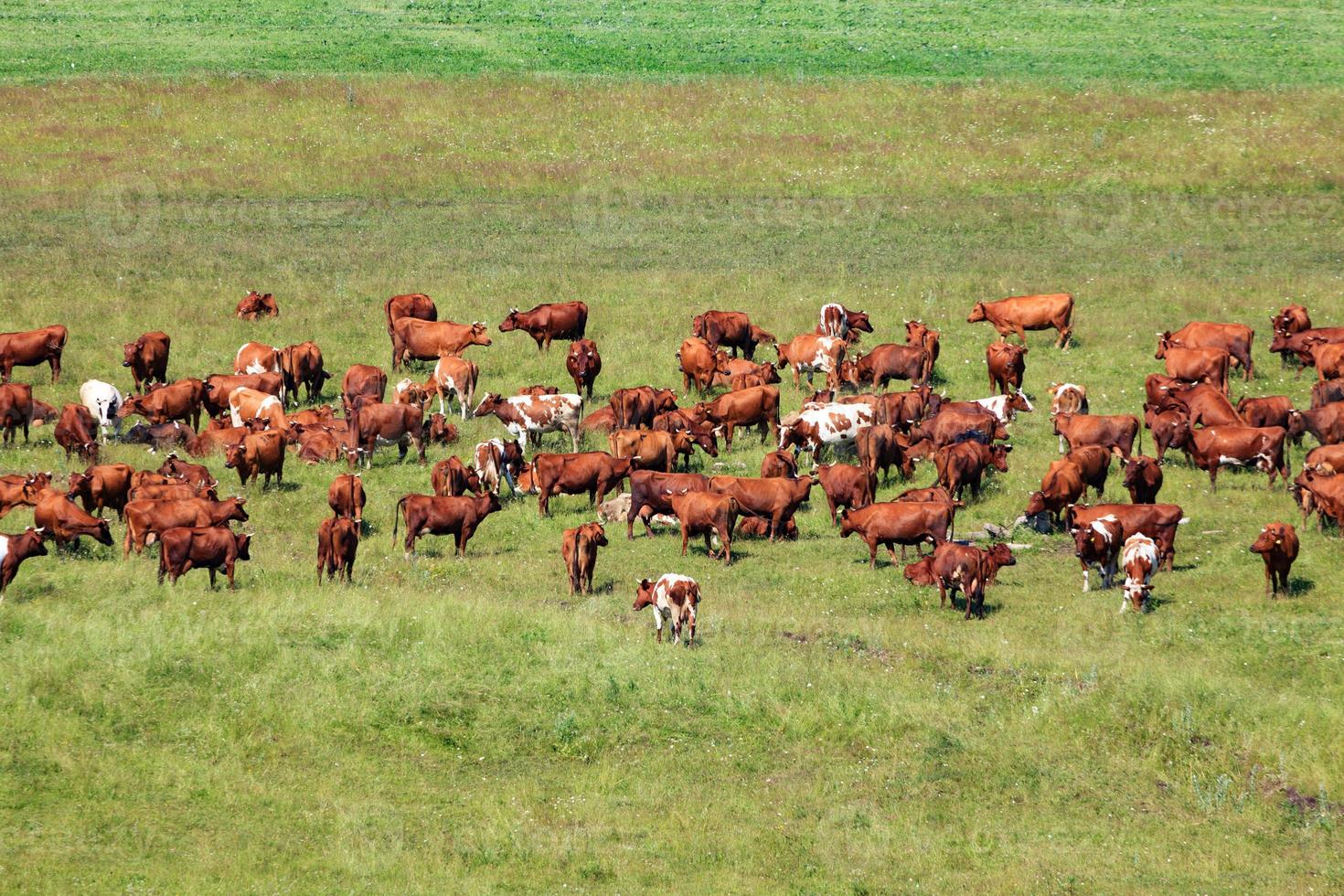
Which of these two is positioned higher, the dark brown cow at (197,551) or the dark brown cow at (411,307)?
the dark brown cow at (411,307)

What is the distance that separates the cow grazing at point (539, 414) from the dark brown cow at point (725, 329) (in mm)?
5952

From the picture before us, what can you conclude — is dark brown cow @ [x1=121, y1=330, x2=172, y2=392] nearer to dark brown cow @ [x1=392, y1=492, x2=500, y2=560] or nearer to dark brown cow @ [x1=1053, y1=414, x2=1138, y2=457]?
dark brown cow @ [x1=392, y1=492, x2=500, y2=560]

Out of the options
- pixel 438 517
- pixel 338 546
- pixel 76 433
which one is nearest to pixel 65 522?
pixel 338 546

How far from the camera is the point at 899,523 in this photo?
25328 mm

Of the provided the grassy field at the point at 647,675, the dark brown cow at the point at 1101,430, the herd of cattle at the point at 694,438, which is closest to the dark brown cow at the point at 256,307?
the herd of cattle at the point at 694,438

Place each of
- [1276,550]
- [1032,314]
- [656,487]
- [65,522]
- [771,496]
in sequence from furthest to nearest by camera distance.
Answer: [1032,314] < [656,487] < [771,496] < [65,522] < [1276,550]

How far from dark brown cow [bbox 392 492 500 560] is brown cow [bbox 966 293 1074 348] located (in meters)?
16.6

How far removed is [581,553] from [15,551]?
7.90 metres

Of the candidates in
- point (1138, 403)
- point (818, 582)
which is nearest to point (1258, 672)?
point (818, 582)

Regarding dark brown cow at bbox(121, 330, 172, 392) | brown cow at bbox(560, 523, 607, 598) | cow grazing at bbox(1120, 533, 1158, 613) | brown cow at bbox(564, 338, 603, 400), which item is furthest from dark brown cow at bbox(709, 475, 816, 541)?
dark brown cow at bbox(121, 330, 172, 392)

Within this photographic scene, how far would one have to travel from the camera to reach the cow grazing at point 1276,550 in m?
22.8

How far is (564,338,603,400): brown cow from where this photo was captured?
33625 mm

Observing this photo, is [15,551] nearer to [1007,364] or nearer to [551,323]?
[551,323]

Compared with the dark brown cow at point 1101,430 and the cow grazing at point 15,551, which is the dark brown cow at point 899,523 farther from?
the cow grazing at point 15,551
